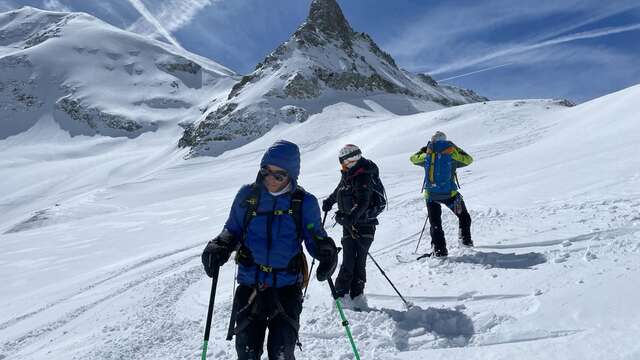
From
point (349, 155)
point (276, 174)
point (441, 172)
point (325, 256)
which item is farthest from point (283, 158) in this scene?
point (441, 172)

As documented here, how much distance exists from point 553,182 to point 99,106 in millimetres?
112182

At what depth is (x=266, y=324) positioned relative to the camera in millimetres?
3885

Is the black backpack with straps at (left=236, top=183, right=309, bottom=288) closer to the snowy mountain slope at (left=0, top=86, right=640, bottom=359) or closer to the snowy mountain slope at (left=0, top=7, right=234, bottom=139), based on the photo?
the snowy mountain slope at (left=0, top=86, right=640, bottom=359)

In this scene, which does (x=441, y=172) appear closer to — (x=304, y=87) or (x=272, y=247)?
(x=272, y=247)

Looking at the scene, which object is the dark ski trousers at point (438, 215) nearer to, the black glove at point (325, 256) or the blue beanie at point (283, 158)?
the black glove at point (325, 256)

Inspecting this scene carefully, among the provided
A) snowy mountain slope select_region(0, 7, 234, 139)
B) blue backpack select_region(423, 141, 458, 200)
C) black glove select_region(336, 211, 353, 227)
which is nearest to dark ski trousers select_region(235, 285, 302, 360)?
black glove select_region(336, 211, 353, 227)

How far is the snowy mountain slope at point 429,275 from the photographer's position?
4.56 m

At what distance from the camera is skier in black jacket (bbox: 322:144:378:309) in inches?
223

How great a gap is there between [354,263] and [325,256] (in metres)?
2.15

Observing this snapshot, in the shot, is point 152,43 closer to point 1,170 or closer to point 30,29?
point 30,29

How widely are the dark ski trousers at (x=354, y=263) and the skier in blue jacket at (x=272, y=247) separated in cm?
200

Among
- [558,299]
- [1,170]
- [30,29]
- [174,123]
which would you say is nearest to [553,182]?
[558,299]

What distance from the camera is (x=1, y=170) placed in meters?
74.9

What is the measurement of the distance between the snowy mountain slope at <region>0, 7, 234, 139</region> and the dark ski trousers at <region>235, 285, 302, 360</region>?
101m
